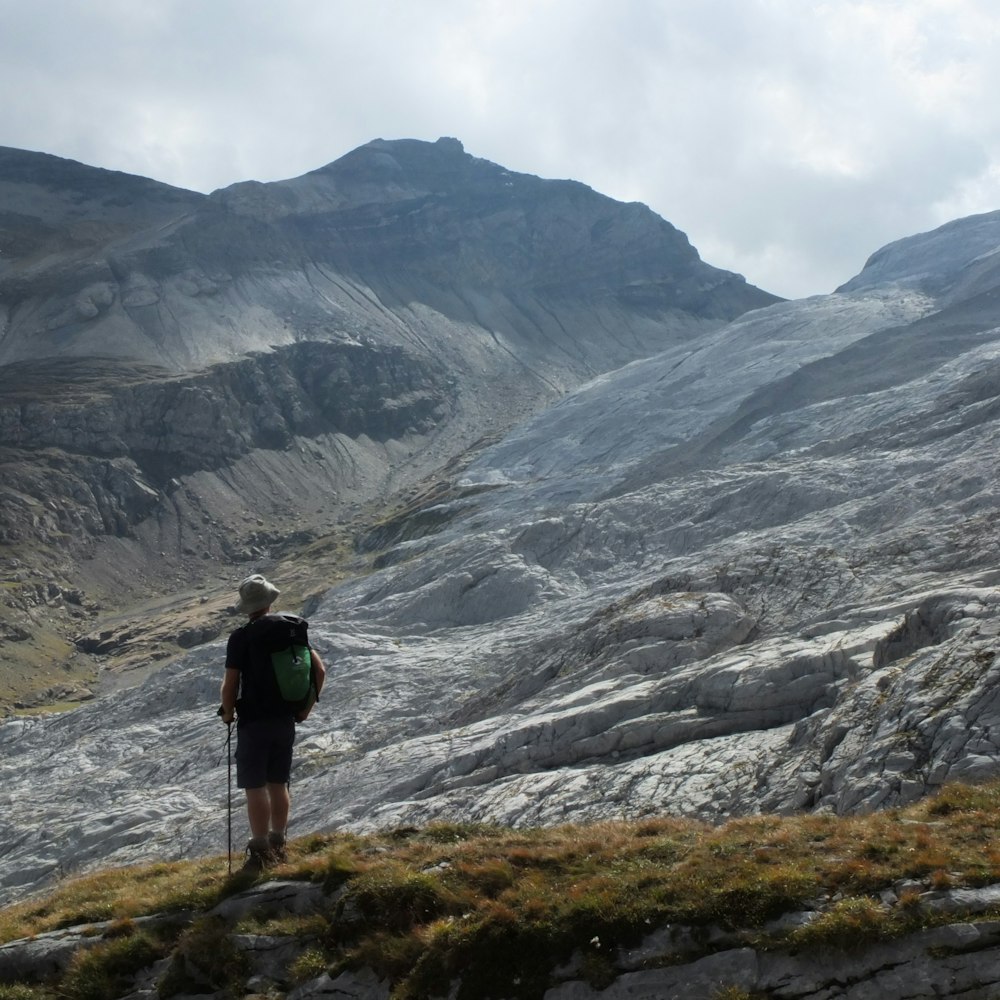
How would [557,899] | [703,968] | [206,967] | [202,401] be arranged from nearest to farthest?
[703,968] → [557,899] → [206,967] → [202,401]

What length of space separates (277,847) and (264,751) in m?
1.04

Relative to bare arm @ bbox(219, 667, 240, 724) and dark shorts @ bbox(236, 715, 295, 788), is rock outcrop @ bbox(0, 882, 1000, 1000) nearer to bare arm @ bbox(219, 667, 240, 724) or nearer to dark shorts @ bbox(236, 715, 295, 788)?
dark shorts @ bbox(236, 715, 295, 788)

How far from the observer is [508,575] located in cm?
6519

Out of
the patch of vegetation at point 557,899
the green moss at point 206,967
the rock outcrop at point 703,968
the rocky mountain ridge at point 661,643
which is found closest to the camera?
the rock outcrop at point 703,968

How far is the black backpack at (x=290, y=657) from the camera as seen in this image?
488 inches

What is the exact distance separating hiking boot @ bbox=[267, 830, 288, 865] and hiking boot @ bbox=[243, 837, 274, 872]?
25mm

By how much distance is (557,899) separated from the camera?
32.7 ft

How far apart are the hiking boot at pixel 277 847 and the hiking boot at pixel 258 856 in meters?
0.02

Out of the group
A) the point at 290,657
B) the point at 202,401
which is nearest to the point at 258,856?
the point at 290,657

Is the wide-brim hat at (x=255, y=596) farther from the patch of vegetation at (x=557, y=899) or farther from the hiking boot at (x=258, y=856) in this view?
the patch of vegetation at (x=557, y=899)

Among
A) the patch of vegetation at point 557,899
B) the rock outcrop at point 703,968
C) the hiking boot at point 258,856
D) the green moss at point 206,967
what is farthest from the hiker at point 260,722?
the green moss at point 206,967

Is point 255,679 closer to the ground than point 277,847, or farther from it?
farther from it

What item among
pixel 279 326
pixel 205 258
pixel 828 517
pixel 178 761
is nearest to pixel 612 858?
pixel 178 761

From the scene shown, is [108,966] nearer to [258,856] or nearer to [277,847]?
[258,856]
